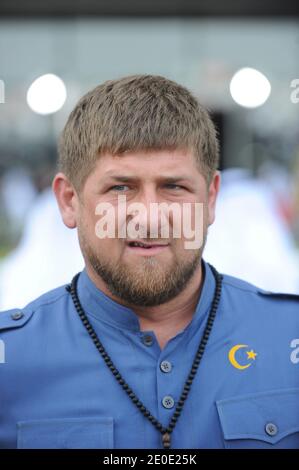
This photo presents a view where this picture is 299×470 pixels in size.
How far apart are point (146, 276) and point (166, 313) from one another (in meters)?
0.16

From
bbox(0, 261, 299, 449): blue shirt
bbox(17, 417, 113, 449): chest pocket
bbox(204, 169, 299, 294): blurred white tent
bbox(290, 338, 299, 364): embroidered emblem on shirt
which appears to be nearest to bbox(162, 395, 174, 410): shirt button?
bbox(0, 261, 299, 449): blue shirt

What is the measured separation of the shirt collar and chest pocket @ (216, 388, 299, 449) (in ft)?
0.66

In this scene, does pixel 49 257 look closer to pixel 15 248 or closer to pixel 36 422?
pixel 15 248

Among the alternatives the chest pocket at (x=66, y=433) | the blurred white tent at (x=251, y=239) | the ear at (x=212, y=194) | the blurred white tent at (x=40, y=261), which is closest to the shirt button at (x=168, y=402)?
the chest pocket at (x=66, y=433)

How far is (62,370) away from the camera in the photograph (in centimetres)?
157

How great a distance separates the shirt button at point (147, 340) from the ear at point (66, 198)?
0.30 m

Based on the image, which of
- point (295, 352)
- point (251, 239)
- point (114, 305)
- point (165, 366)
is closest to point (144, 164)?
point (114, 305)

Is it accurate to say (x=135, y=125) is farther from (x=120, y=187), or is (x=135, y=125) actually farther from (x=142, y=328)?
(x=142, y=328)

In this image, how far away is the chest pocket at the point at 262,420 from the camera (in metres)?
1.52

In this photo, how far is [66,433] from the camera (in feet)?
4.98

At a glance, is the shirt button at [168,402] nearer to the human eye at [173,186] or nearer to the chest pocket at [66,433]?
the chest pocket at [66,433]

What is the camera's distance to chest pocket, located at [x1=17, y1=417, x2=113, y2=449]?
4.95 feet

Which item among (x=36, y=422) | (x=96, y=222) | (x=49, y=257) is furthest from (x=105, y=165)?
(x=49, y=257)

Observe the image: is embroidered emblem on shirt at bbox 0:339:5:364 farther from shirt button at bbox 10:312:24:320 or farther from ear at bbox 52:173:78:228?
ear at bbox 52:173:78:228
